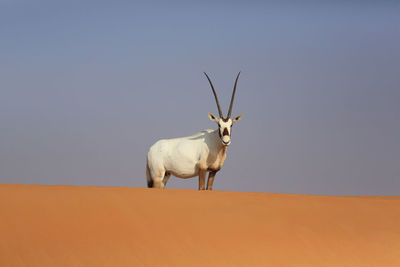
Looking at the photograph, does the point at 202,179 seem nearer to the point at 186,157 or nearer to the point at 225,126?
the point at 186,157

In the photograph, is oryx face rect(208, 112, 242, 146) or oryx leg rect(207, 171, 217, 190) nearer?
oryx face rect(208, 112, 242, 146)

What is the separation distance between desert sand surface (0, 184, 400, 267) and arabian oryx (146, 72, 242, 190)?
353 cm

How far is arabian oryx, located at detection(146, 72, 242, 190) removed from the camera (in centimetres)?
1256

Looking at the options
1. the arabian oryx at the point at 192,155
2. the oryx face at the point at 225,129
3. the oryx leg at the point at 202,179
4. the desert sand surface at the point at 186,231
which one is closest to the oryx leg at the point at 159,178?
the arabian oryx at the point at 192,155

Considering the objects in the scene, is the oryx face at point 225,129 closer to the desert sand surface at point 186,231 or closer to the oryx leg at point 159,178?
the oryx leg at point 159,178

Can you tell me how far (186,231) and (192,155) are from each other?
5858 mm

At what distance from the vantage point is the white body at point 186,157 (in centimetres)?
1263

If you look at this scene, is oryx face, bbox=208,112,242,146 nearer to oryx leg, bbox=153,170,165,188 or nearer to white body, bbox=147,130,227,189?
white body, bbox=147,130,227,189

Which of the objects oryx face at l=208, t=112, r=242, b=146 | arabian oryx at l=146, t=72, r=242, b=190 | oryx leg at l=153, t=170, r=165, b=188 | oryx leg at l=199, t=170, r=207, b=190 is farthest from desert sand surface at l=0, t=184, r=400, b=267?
oryx leg at l=153, t=170, r=165, b=188

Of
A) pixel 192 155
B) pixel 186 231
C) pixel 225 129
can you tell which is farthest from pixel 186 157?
pixel 186 231

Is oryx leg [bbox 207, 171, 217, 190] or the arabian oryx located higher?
the arabian oryx

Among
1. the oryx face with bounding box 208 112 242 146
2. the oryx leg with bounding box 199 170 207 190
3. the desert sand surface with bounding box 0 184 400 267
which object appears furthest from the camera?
the oryx leg with bounding box 199 170 207 190

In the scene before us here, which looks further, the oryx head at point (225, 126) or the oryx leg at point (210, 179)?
the oryx leg at point (210, 179)

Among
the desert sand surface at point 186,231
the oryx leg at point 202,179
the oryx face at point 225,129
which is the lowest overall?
the desert sand surface at point 186,231
